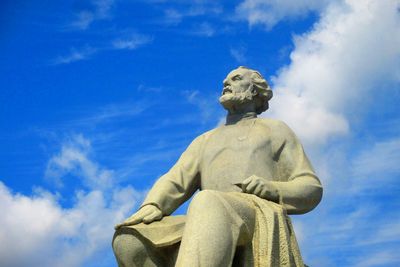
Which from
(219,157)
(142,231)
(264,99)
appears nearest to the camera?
(142,231)

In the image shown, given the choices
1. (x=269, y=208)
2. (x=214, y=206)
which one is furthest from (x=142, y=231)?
(x=269, y=208)

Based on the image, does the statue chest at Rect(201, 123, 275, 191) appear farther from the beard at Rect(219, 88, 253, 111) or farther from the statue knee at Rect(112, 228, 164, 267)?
the statue knee at Rect(112, 228, 164, 267)

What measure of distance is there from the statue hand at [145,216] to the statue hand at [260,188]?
93cm

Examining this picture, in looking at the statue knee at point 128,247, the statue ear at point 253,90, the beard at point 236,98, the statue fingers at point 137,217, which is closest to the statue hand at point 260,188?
the statue fingers at point 137,217

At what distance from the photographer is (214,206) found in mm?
6562

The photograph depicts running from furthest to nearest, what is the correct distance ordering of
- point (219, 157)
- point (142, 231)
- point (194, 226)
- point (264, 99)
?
point (264, 99) < point (219, 157) < point (142, 231) < point (194, 226)

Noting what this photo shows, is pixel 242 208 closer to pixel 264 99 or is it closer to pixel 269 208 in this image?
pixel 269 208

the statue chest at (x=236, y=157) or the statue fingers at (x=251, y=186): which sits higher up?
the statue chest at (x=236, y=157)

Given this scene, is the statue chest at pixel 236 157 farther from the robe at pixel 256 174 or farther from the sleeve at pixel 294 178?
the sleeve at pixel 294 178

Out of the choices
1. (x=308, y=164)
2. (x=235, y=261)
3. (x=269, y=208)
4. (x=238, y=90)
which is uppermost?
(x=238, y=90)

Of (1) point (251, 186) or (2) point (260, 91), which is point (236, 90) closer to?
(2) point (260, 91)

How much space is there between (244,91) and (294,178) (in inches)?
50.3

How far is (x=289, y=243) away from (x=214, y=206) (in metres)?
0.90

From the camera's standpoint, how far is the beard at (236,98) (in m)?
8.27
